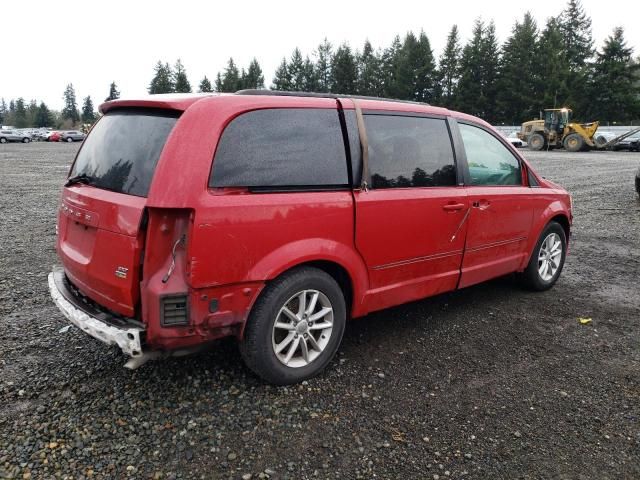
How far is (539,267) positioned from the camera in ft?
17.0

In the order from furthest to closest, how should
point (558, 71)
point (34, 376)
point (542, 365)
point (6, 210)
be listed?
point (558, 71) → point (6, 210) → point (542, 365) → point (34, 376)

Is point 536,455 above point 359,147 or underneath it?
underneath

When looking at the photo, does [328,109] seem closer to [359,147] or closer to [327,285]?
[359,147]

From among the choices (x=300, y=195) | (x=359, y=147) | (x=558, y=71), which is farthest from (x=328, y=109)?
(x=558, y=71)

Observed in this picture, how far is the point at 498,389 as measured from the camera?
3.30m

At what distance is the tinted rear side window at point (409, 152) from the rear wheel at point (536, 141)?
32.9m

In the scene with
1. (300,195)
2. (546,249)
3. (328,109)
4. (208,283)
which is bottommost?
(546,249)

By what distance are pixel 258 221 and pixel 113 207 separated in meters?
0.83

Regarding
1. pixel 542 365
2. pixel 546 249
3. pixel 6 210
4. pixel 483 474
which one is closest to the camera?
pixel 483 474

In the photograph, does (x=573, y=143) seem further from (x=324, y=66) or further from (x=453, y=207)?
(x=324, y=66)

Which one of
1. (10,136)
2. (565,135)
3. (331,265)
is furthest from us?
(10,136)

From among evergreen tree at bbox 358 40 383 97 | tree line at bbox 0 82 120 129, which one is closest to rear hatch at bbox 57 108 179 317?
evergreen tree at bbox 358 40 383 97

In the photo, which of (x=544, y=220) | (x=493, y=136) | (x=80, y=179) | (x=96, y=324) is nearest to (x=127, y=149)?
(x=80, y=179)

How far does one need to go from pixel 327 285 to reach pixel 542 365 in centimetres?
169
